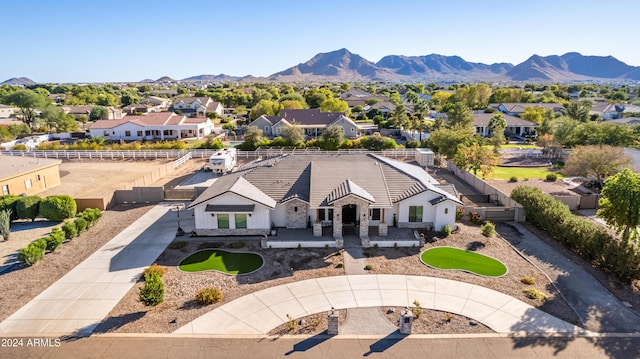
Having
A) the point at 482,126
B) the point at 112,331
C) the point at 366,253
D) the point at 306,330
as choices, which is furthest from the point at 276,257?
the point at 482,126

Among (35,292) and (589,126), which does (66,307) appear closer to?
(35,292)

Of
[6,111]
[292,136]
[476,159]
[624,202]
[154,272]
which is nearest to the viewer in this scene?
[154,272]

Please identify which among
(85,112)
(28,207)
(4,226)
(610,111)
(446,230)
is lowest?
(446,230)

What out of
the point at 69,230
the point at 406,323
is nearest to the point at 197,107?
the point at 69,230

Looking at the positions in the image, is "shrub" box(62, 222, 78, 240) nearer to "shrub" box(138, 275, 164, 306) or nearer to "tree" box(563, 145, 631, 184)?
"shrub" box(138, 275, 164, 306)

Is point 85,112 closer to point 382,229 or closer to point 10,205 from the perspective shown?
point 10,205

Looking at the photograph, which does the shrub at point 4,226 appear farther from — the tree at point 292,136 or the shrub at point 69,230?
the tree at point 292,136

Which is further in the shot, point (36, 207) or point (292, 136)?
point (292, 136)
